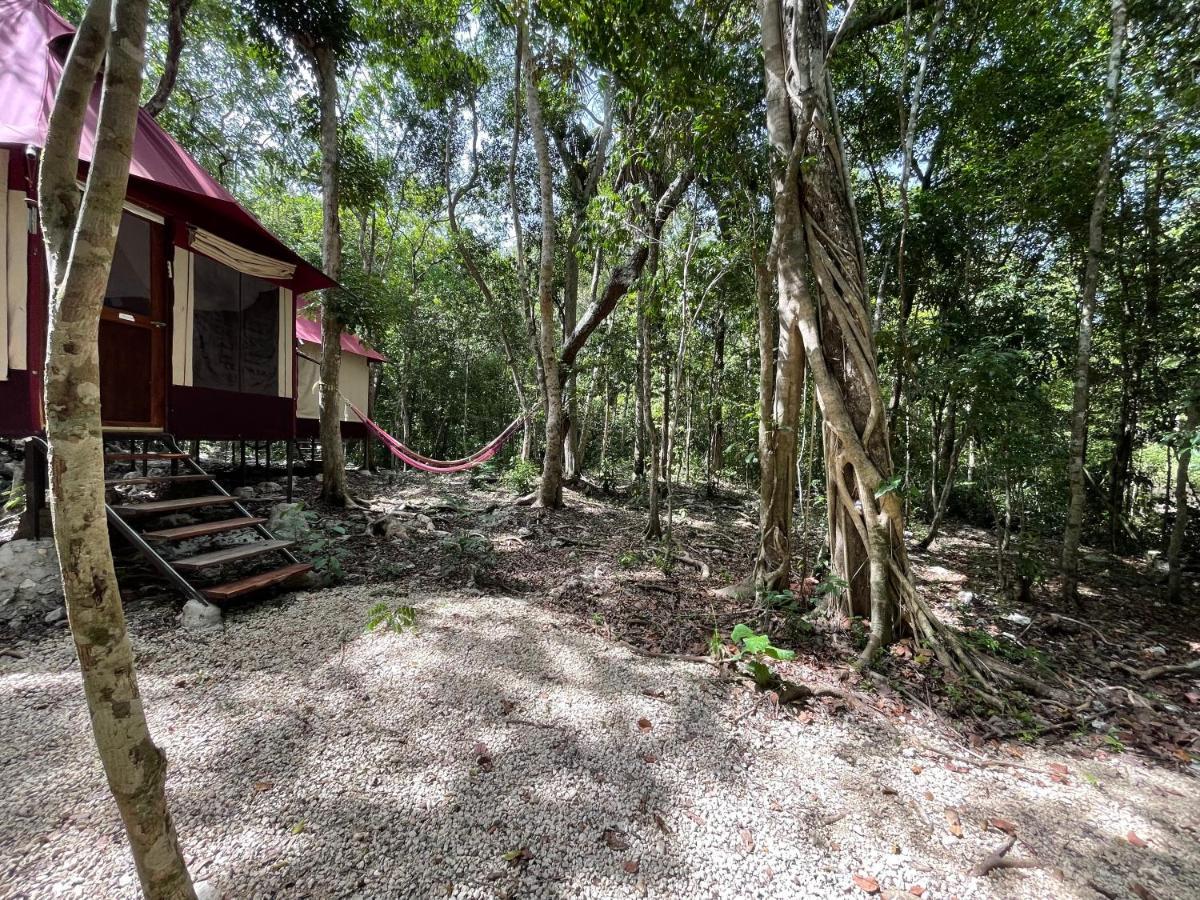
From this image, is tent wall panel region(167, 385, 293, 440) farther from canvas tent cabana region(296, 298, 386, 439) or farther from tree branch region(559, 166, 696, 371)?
tree branch region(559, 166, 696, 371)

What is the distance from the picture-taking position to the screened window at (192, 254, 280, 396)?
3.50 meters

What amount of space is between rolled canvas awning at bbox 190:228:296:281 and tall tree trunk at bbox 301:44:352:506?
331 millimetres

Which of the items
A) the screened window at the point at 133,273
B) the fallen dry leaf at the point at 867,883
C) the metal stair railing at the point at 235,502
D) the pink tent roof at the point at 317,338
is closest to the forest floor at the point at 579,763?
the fallen dry leaf at the point at 867,883

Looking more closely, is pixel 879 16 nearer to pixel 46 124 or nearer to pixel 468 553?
pixel 468 553

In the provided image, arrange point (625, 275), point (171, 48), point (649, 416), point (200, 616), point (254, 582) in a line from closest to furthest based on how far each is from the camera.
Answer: point (200, 616) < point (254, 582) < point (649, 416) < point (171, 48) < point (625, 275)

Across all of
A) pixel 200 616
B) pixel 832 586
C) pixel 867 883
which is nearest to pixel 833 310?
pixel 832 586

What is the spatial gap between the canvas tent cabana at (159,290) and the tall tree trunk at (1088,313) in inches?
207

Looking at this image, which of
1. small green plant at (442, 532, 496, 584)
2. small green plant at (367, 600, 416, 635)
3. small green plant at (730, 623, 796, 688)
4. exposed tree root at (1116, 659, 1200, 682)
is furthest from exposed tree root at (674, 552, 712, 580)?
exposed tree root at (1116, 659, 1200, 682)

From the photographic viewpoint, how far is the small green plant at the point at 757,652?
5.56 ft

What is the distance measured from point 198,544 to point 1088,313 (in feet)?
19.1

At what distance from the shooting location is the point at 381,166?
496 cm

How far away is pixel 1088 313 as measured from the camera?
9.43 feet

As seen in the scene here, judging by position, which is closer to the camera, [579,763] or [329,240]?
[579,763]

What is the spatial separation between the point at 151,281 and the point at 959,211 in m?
6.18
